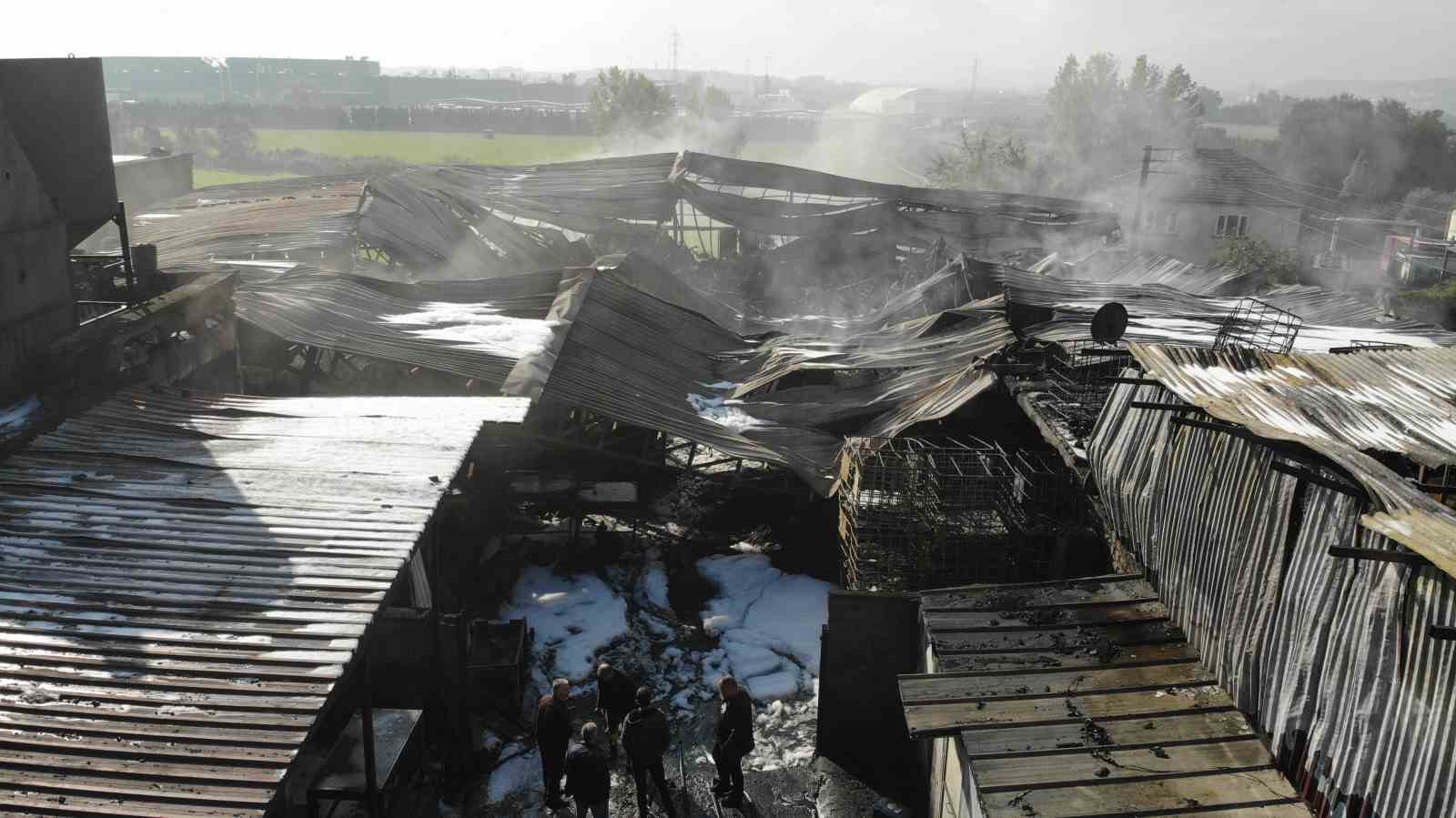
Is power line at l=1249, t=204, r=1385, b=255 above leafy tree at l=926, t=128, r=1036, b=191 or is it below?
below

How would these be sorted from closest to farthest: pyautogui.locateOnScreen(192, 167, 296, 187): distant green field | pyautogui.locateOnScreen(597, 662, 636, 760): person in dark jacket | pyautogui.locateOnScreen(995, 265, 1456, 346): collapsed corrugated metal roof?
pyautogui.locateOnScreen(597, 662, 636, 760): person in dark jacket, pyautogui.locateOnScreen(995, 265, 1456, 346): collapsed corrugated metal roof, pyautogui.locateOnScreen(192, 167, 296, 187): distant green field

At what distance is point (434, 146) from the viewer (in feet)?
250

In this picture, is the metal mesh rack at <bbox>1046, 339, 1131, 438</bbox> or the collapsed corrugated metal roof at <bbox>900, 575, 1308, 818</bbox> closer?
the collapsed corrugated metal roof at <bbox>900, 575, 1308, 818</bbox>

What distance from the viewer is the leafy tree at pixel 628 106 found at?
2442 inches

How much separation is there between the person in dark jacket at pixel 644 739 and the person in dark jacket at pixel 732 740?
20.9 inches

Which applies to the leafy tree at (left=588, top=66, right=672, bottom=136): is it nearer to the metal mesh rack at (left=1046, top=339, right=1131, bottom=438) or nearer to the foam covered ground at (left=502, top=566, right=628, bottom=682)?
the metal mesh rack at (left=1046, top=339, right=1131, bottom=438)

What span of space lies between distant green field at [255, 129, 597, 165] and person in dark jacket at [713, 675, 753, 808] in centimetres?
5889

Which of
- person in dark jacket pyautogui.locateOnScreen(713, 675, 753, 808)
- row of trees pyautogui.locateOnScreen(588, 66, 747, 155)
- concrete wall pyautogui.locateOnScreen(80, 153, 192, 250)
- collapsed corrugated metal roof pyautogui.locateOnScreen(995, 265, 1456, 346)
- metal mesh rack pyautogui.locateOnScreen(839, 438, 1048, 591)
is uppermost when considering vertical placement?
row of trees pyautogui.locateOnScreen(588, 66, 747, 155)

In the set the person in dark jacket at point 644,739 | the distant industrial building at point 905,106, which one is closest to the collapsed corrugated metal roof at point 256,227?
the person in dark jacket at point 644,739

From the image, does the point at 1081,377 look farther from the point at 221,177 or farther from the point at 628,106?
the point at 221,177

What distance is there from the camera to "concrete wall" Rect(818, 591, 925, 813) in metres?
9.22

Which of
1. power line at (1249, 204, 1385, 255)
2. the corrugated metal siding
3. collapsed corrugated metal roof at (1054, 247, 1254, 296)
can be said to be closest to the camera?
the corrugated metal siding

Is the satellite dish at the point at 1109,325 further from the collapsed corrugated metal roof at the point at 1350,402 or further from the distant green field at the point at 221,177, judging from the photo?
the distant green field at the point at 221,177

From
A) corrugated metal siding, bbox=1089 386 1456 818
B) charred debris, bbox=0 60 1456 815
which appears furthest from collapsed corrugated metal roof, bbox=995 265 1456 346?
corrugated metal siding, bbox=1089 386 1456 818
